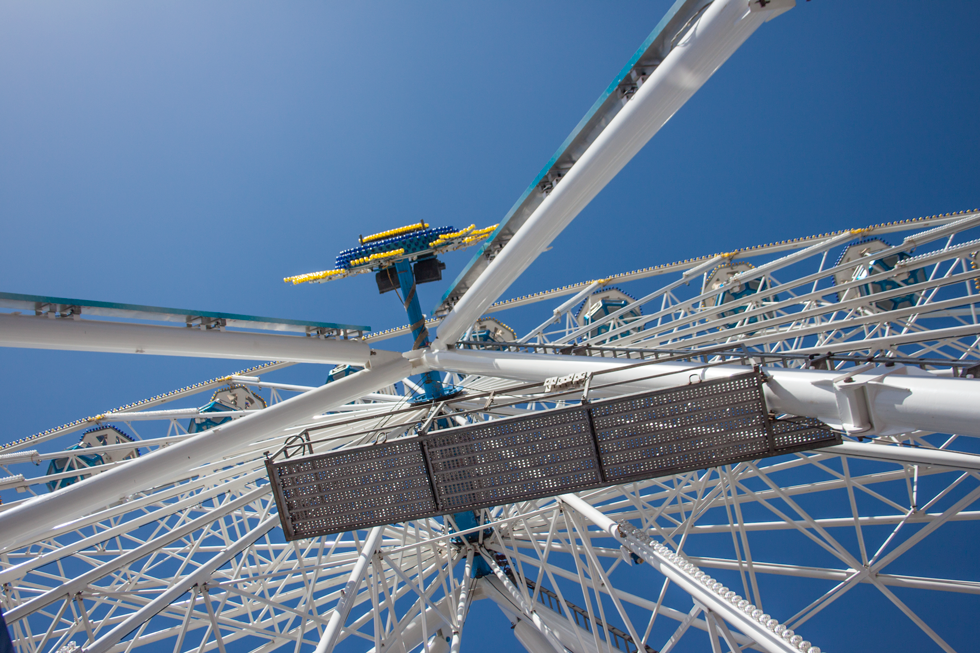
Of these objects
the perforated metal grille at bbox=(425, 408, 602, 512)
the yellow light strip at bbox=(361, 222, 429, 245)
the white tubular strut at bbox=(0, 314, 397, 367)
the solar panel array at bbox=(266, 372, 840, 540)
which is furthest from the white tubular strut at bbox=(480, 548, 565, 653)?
the yellow light strip at bbox=(361, 222, 429, 245)

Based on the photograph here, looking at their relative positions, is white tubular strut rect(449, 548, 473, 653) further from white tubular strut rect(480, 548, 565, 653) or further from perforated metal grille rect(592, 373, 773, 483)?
perforated metal grille rect(592, 373, 773, 483)

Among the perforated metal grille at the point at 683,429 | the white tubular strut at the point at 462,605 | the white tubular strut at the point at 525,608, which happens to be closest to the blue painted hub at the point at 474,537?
the white tubular strut at the point at 462,605

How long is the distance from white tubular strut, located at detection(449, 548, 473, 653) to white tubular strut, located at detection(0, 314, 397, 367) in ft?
25.4

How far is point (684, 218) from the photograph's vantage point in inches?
1524

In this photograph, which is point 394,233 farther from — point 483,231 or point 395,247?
point 483,231

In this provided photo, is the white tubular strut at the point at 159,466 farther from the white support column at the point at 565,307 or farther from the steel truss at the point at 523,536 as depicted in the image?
the white support column at the point at 565,307

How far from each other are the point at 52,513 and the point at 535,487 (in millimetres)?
8442

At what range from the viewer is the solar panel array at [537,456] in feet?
28.2

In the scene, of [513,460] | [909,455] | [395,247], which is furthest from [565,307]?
[513,460]

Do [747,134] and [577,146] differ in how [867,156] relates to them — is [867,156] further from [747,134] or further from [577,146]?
[577,146]

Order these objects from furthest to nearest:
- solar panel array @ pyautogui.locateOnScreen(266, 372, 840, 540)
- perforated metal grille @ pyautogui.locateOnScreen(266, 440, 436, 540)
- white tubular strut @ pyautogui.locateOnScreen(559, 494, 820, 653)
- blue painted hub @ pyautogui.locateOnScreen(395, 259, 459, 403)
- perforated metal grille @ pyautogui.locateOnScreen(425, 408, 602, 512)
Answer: blue painted hub @ pyautogui.locateOnScreen(395, 259, 459, 403), perforated metal grille @ pyautogui.locateOnScreen(266, 440, 436, 540), perforated metal grille @ pyautogui.locateOnScreen(425, 408, 602, 512), white tubular strut @ pyautogui.locateOnScreen(559, 494, 820, 653), solar panel array @ pyautogui.locateOnScreen(266, 372, 840, 540)

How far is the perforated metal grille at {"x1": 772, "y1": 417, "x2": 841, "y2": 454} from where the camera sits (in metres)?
8.55

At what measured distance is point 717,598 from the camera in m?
9.82

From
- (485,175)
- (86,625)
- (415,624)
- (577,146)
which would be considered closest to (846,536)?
(415,624)
